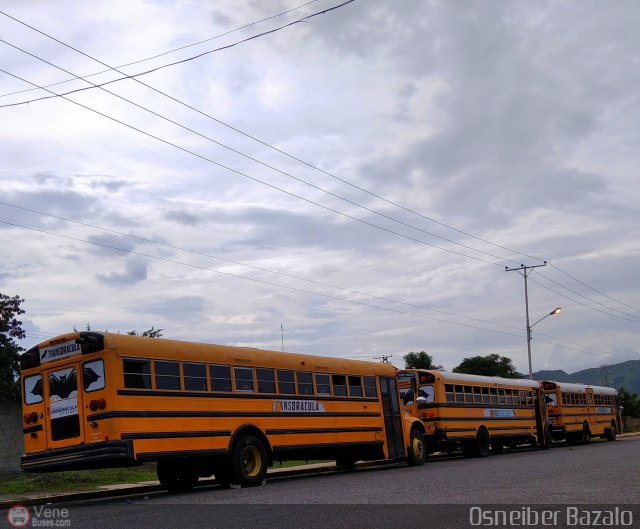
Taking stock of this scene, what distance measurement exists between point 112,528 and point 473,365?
6846cm

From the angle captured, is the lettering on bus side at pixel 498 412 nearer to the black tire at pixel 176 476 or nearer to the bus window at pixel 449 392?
the bus window at pixel 449 392

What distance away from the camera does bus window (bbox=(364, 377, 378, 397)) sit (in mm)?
20797

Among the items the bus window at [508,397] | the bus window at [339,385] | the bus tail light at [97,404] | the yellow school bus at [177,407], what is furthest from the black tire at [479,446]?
the bus tail light at [97,404]

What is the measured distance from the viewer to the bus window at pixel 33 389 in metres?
15.1

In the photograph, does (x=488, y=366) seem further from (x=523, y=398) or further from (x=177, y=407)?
(x=177, y=407)

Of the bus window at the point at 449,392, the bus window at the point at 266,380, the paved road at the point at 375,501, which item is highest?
the bus window at the point at 266,380

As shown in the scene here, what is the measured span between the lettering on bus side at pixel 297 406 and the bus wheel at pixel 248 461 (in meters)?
1.01

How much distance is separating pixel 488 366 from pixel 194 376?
62.9m

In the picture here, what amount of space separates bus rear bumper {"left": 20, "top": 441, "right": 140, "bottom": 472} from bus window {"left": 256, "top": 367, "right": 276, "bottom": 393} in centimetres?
376

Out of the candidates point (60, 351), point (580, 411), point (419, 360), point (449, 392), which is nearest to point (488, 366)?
point (419, 360)

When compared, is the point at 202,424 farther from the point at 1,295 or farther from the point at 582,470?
the point at 1,295

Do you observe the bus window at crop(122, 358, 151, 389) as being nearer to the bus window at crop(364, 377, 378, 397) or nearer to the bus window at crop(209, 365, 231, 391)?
the bus window at crop(209, 365, 231, 391)

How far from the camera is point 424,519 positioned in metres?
9.32

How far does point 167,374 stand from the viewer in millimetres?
14891
